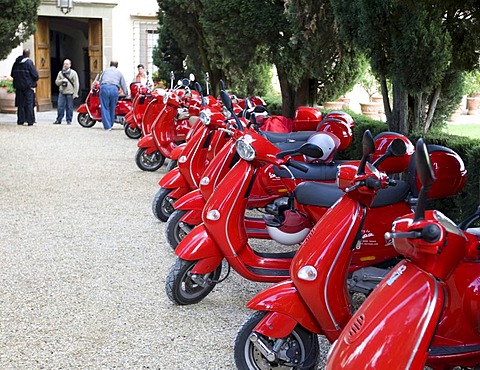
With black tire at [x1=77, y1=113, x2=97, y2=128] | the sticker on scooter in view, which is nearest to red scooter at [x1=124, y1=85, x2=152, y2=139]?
black tire at [x1=77, y1=113, x2=97, y2=128]

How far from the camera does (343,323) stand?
299 centimetres

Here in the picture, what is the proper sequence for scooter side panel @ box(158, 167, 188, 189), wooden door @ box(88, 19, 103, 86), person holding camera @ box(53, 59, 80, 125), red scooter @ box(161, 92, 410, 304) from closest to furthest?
red scooter @ box(161, 92, 410, 304)
scooter side panel @ box(158, 167, 188, 189)
person holding camera @ box(53, 59, 80, 125)
wooden door @ box(88, 19, 103, 86)

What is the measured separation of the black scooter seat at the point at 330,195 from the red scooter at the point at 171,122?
403 centimetres

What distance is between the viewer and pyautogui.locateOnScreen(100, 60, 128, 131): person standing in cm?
1375

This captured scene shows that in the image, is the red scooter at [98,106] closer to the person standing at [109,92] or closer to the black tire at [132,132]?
the person standing at [109,92]

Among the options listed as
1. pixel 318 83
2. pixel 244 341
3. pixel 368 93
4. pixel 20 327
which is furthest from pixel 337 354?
pixel 368 93

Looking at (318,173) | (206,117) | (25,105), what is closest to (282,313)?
(318,173)

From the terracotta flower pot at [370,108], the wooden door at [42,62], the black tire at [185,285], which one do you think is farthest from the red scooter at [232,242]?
the wooden door at [42,62]

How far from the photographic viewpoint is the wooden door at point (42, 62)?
19.0 metres

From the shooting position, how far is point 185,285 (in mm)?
4047

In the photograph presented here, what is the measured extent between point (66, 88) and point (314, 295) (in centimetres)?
1353

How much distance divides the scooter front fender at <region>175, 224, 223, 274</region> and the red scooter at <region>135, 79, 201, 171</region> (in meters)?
3.83

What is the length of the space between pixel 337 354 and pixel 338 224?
0.70 m

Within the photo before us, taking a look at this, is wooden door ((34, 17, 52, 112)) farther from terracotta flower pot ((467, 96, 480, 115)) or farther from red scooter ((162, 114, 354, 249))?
red scooter ((162, 114, 354, 249))
